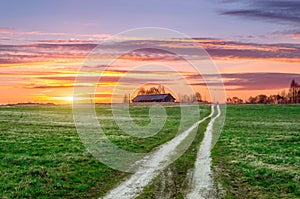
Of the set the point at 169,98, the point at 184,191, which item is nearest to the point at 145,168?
the point at 184,191

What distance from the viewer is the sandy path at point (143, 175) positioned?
643 inches

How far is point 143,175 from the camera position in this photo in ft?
65.7

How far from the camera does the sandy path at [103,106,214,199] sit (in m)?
16.3

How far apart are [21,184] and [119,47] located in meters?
22.2

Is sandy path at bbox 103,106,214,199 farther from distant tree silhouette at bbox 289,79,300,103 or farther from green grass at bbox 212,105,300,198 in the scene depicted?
distant tree silhouette at bbox 289,79,300,103

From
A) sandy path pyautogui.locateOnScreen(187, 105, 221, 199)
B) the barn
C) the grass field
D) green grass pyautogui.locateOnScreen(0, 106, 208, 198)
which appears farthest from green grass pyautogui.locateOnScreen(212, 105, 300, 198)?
the barn

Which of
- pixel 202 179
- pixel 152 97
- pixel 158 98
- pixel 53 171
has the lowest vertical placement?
pixel 202 179

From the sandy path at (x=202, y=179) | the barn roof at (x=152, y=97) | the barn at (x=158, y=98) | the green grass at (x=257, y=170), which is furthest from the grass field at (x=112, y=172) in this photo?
the barn roof at (x=152, y=97)

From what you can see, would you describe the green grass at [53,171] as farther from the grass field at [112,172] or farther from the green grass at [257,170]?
the green grass at [257,170]

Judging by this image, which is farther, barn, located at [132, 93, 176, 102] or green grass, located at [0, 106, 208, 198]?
barn, located at [132, 93, 176, 102]

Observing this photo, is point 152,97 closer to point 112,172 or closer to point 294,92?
point 294,92

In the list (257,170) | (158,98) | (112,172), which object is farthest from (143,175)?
(158,98)

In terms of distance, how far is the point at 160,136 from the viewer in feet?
128

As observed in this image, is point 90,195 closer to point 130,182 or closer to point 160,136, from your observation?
point 130,182
